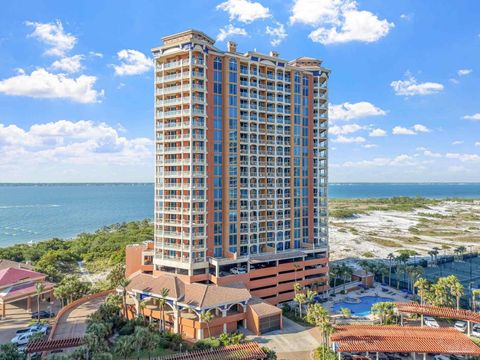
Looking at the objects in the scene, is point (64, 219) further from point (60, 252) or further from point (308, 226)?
point (308, 226)

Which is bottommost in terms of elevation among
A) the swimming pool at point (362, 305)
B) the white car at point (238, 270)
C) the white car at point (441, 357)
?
the swimming pool at point (362, 305)

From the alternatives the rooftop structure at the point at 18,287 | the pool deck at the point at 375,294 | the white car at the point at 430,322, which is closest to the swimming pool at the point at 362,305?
the pool deck at the point at 375,294

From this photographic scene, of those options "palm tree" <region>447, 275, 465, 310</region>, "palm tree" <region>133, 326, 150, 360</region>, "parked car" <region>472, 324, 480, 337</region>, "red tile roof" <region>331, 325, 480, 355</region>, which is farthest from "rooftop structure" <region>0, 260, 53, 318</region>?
"parked car" <region>472, 324, 480, 337</region>

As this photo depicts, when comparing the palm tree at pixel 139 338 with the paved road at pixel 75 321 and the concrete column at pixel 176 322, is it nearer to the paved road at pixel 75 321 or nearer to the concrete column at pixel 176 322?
the concrete column at pixel 176 322

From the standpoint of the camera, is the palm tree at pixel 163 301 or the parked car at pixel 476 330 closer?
the palm tree at pixel 163 301

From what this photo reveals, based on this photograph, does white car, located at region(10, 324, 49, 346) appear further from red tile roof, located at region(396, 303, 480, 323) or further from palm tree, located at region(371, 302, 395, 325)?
red tile roof, located at region(396, 303, 480, 323)

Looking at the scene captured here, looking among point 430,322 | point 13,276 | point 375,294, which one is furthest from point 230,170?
point 13,276

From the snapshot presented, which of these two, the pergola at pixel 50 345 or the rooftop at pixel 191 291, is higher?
the rooftop at pixel 191 291

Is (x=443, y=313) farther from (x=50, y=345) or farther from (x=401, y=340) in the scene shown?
(x=50, y=345)

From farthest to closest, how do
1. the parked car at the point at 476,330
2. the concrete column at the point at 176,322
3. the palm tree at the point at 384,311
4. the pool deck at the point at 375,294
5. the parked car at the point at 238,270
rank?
the pool deck at the point at 375,294
the parked car at the point at 238,270
the palm tree at the point at 384,311
the concrete column at the point at 176,322
the parked car at the point at 476,330
